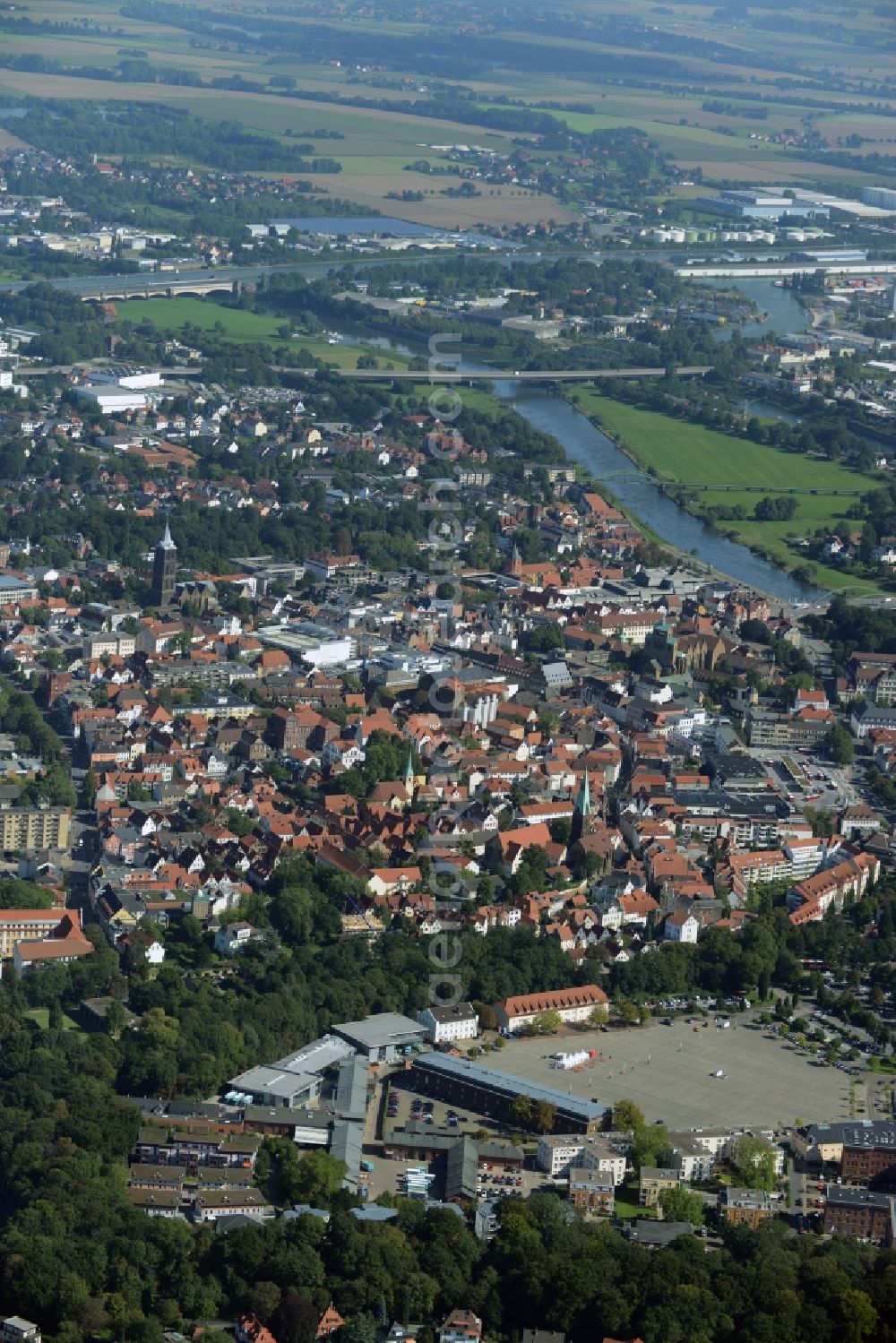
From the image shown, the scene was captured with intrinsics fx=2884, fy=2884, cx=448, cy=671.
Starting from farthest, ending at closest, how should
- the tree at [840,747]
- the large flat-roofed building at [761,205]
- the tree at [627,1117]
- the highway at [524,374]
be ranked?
the large flat-roofed building at [761,205] < the highway at [524,374] < the tree at [840,747] < the tree at [627,1117]

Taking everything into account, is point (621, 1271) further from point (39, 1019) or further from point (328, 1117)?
point (39, 1019)

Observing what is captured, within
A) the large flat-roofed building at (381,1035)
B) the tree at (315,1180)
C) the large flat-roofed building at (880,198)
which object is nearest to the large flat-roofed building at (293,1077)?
the large flat-roofed building at (381,1035)

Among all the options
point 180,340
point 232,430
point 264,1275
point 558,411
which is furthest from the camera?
point 180,340

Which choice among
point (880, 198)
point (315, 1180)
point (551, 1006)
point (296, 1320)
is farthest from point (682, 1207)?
point (880, 198)

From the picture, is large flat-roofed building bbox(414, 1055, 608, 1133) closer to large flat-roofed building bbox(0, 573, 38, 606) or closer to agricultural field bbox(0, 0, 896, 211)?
large flat-roofed building bbox(0, 573, 38, 606)

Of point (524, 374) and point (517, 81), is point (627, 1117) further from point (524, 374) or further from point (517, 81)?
point (517, 81)

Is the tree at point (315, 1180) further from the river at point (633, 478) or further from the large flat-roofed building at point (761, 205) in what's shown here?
the large flat-roofed building at point (761, 205)

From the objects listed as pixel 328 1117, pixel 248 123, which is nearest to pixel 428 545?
pixel 328 1117

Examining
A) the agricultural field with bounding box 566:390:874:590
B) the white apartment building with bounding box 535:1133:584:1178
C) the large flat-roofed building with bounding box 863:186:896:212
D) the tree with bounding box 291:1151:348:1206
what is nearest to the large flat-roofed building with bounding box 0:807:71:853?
the tree with bounding box 291:1151:348:1206
